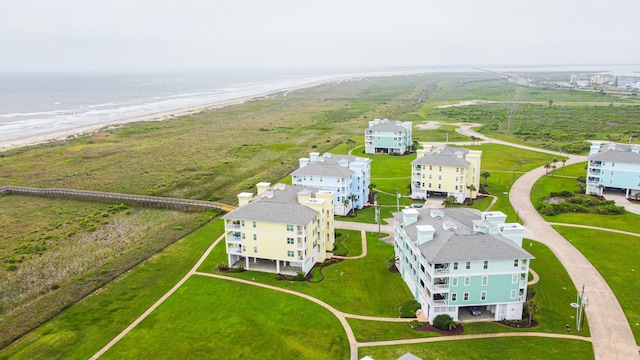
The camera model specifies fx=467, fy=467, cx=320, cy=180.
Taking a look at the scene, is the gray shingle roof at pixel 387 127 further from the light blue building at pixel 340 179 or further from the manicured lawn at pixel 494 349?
the manicured lawn at pixel 494 349

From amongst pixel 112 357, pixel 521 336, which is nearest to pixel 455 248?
pixel 521 336

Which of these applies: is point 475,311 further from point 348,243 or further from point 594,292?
point 348,243

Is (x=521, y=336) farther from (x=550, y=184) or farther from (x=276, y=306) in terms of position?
(x=550, y=184)

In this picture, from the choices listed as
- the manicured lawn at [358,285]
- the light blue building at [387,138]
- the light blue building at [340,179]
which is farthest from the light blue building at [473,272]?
the light blue building at [387,138]

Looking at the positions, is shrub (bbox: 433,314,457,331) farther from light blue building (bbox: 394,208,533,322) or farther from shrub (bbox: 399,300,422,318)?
shrub (bbox: 399,300,422,318)

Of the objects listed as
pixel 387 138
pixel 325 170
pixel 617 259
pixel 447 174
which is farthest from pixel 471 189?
pixel 387 138
